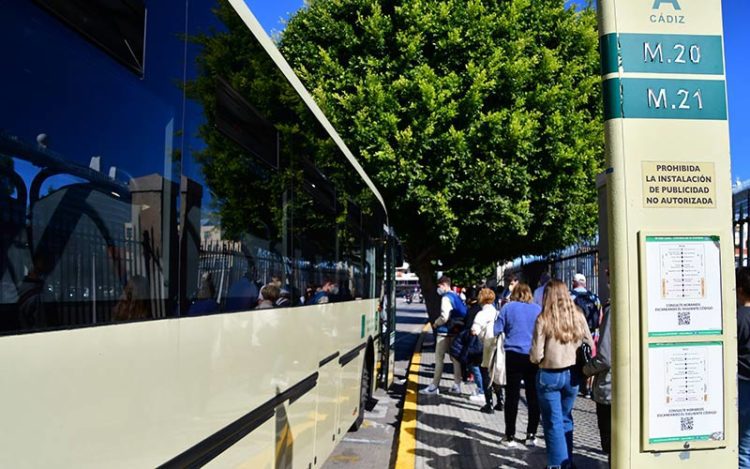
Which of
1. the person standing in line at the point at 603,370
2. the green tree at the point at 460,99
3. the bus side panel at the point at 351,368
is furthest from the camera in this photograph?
the green tree at the point at 460,99

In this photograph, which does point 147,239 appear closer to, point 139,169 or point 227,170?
point 139,169

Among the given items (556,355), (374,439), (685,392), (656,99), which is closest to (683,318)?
(685,392)

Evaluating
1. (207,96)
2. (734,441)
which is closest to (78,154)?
(207,96)

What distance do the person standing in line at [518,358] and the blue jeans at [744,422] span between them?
2.35 m

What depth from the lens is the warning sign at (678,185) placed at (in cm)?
334

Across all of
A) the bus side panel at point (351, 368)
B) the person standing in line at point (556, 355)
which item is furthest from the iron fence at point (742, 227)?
the bus side panel at point (351, 368)

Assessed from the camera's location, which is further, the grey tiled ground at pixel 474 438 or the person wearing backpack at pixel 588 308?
the person wearing backpack at pixel 588 308

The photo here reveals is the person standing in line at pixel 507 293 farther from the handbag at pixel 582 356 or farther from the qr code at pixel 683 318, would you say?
the qr code at pixel 683 318

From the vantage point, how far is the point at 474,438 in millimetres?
7977

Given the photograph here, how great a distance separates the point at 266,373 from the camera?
12.5 ft

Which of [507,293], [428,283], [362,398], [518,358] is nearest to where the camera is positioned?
[518,358]

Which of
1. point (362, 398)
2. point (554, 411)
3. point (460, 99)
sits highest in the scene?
point (460, 99)

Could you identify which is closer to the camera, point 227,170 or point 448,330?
point 227,170

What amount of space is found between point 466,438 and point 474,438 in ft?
0.30
